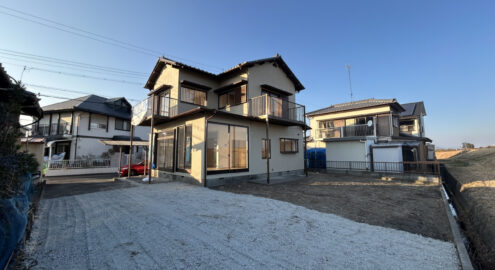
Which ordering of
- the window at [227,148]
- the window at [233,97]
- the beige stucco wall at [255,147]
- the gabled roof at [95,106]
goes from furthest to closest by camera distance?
the gabled roof at [95,106] < the window at [233,97] < the window at [227,148] < the beige stucco wall at [255,147]

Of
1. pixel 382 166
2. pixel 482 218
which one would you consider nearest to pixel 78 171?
pixel 482 218

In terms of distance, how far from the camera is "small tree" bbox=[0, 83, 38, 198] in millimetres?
2595

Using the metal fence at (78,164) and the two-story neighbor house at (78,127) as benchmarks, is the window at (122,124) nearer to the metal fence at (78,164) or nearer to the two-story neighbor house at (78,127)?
the two-story neighbor house at (78,127)

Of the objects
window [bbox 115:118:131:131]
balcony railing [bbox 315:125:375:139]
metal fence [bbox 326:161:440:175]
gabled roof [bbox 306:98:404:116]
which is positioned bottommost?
metal fence [bbox 326:161:440:175]

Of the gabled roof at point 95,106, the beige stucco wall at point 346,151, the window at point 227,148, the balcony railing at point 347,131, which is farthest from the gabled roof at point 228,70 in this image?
the gabled roof at point 95,106

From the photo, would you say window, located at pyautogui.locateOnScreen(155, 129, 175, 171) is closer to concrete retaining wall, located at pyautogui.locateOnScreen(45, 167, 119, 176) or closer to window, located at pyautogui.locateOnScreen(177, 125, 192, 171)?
window, located at pyautogui.locateOnScreen(177, 125, 192, 171)

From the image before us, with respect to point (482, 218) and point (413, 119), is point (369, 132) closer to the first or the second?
point (413, 119)

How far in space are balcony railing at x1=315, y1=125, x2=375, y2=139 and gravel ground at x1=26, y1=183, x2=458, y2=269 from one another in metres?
15.0

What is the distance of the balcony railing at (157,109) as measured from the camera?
10.3 metres

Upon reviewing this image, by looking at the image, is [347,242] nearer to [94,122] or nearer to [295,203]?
[295,203]

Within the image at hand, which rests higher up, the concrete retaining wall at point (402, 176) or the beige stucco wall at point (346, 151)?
the beige stucco wall at point (346, 151)

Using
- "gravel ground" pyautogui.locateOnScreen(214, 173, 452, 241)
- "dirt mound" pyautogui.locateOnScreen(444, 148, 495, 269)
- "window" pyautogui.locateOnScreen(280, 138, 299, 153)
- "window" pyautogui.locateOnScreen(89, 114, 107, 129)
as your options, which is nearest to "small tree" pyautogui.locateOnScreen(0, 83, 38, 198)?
"gravel ground" pyautogui.locateOnScreen(214, 173, 452, 241)

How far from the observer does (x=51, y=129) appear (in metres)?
18.5

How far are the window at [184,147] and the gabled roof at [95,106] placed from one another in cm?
1441
